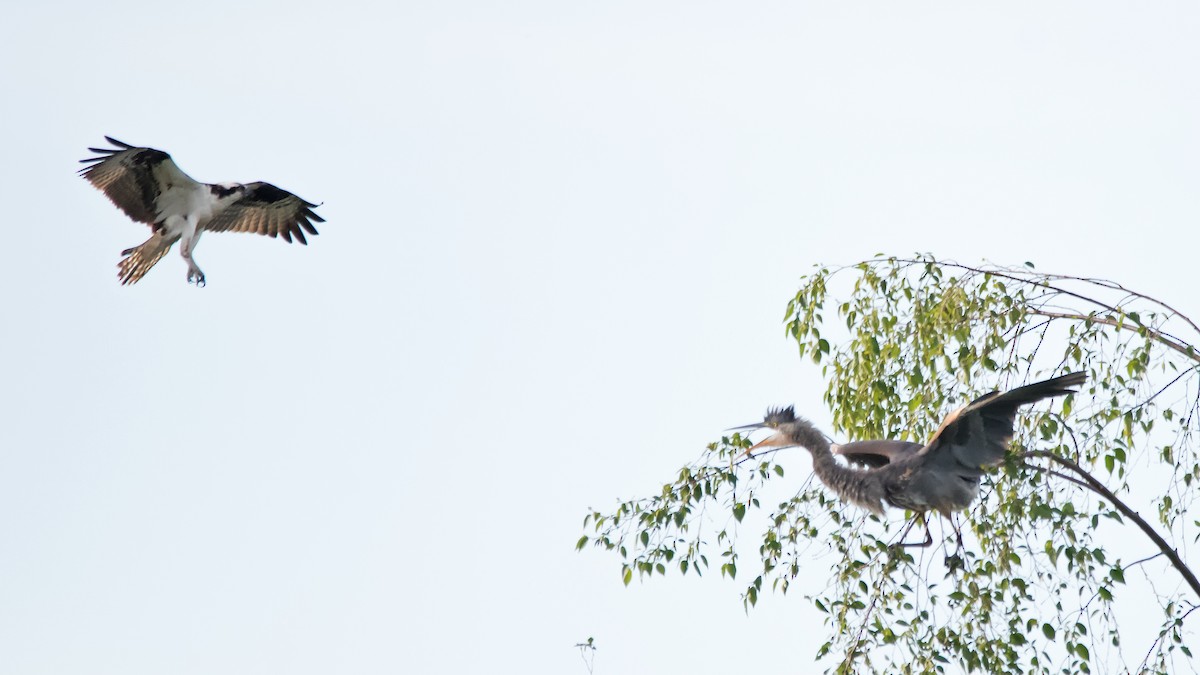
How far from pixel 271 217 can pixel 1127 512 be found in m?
10.2

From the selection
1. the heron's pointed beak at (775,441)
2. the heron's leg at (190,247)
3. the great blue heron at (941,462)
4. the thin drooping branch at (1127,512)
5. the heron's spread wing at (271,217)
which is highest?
the heron's spread wing at (271,217)

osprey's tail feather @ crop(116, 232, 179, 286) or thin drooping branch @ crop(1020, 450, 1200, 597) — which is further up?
osprey's tail feather @ crop(116, 232, 179, 286)

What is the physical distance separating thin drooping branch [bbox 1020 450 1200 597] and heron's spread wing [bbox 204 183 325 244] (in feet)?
31.9

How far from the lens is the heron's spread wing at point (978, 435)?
6195 mm

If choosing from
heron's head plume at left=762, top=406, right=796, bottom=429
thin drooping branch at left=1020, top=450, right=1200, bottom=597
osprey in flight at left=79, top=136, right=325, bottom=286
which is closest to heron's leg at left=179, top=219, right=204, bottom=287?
osprey in flight at left=79, top=136, right=325, bottom=286

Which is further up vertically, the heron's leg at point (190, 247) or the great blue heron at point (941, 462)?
the heron's leg at point (190, 247)

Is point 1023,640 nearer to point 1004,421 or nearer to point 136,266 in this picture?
point 1004,421

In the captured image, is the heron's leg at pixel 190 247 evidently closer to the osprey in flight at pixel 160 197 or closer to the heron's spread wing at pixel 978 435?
the osprey in flight at pixel 160 197

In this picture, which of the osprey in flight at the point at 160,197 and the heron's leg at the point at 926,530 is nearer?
the heron's leg at the point at 926,530

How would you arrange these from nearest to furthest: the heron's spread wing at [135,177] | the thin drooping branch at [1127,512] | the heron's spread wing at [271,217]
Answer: the thin drooping branch at [1127,512]
the heron's spread wing at [135,177]
the heron's spread wing at [271,217]

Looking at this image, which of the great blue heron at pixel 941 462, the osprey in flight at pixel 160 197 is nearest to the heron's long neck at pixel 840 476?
the great blue heron at pixel 941 462

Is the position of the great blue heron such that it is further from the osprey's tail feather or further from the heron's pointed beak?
the osprey's tail feather

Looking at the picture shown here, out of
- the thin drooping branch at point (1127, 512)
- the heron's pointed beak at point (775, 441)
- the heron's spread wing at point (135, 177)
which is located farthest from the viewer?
the heron's spread wing at point (135, 177)

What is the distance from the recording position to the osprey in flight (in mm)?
12195
